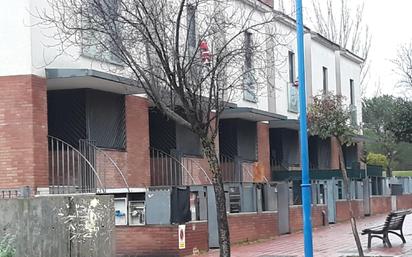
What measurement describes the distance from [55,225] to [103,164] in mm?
6846

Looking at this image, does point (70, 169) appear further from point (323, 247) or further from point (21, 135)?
point (323, 247)

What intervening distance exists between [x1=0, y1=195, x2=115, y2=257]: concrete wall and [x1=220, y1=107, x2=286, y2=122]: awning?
1241cm

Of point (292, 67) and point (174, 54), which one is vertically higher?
point (292, 67)

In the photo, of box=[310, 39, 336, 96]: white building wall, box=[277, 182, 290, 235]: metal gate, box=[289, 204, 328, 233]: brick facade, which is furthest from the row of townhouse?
box=[310, 39, 336, 96]: white building wall

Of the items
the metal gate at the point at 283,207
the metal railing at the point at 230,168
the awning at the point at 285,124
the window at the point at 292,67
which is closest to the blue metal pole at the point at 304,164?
the metal gate at the point at 283,207

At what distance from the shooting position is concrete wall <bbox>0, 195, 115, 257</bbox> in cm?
1155

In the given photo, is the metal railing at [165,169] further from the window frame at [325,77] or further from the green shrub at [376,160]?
the green shrub at [376,160]

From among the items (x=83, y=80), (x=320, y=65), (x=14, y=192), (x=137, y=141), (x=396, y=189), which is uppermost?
(x=320, y=65)

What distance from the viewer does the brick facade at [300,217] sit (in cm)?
2473

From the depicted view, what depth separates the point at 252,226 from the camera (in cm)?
2152

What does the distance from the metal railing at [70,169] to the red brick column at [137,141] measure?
6.53 feet

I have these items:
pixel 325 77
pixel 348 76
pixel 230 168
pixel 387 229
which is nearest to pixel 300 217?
pixel 230 168

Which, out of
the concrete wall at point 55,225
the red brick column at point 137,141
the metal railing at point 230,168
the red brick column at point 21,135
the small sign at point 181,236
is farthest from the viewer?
the metal railing at point 230,168

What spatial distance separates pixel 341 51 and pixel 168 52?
28.2m
